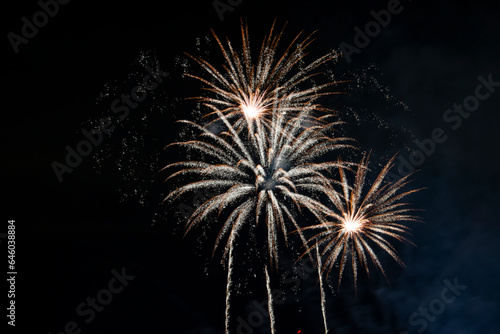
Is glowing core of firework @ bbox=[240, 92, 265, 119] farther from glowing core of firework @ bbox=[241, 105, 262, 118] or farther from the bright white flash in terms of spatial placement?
the bright white flash

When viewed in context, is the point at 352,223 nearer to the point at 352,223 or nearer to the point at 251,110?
the point at 352,223

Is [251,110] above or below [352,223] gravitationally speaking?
above

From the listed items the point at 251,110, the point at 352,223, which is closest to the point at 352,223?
the point at 352,223

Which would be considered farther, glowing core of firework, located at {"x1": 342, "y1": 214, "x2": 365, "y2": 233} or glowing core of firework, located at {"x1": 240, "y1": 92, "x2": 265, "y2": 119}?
glowing core of firework, located at {"x1": 342, "y1": 214, "x2": 365, "y2": 233}

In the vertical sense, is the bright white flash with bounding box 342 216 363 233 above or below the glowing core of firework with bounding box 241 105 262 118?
below

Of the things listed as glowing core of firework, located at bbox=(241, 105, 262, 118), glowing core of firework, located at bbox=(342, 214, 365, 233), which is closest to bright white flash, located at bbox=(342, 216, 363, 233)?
glowing core of firework, located at bbox=(342, 214, 365, 233)

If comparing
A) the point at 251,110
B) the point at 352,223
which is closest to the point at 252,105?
the point at 251,110

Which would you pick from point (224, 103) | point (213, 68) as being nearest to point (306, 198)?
point (224, 103)

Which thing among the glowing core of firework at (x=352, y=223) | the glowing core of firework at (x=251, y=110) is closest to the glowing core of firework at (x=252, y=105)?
the glowing core of firework at (x=251, y=110)

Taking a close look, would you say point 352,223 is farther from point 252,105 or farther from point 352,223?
point 252,105

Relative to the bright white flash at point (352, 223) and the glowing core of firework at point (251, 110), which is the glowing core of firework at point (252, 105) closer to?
the glowing core of firework at point (251, 110)

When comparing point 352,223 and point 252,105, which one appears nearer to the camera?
point 252,105

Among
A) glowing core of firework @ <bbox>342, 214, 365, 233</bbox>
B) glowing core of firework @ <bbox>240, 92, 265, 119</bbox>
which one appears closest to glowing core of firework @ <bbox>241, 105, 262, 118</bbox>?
glowing core of firework @ <bbox>240, 92, 265, 119</bbox>
